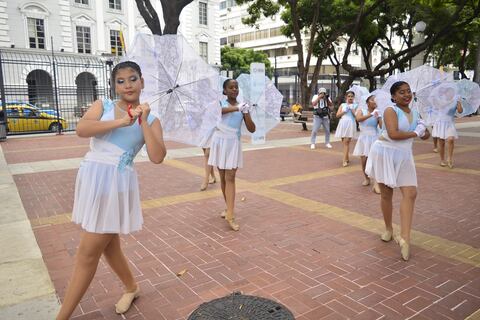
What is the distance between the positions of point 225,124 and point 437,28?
20405mm

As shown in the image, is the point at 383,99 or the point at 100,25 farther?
the point at 100,25

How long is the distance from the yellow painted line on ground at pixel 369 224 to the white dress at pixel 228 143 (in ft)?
4.97

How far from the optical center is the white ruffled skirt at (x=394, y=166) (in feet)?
14.1

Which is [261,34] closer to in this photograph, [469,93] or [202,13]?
[202,13]

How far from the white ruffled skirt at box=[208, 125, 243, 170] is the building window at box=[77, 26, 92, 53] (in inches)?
1265

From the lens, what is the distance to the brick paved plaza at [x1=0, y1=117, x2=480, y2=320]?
339cm

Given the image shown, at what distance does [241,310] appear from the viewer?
305 cm

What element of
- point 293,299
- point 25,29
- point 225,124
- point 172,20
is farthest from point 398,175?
point 25,29

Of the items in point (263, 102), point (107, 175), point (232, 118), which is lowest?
point (107, 175)

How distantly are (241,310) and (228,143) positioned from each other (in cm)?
248

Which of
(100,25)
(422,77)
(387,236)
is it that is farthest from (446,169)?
(100,25)

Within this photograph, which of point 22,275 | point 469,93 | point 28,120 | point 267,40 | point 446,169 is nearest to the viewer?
point 22,275

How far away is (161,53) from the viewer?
3.52 m

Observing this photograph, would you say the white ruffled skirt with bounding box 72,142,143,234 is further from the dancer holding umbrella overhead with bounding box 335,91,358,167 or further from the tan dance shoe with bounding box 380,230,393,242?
the dancer holding umbrella overhead with bounding box 335,91,358,167
